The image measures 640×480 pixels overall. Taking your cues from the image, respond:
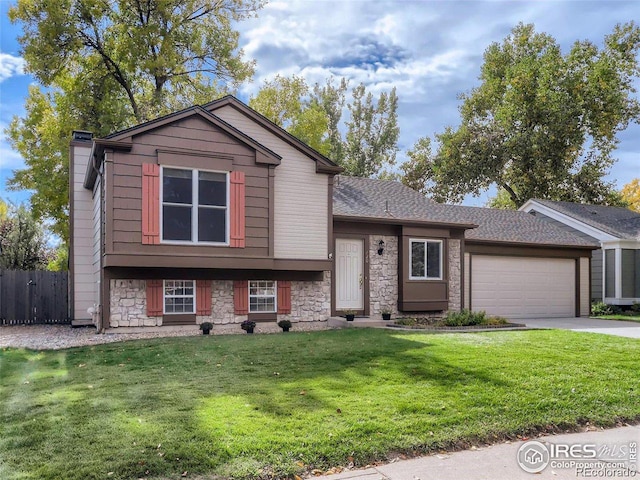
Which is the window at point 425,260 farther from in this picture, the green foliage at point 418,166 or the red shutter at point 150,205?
the green foliage at point 418,166

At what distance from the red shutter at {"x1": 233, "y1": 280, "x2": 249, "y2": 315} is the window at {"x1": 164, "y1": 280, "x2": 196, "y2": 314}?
97 centimetres

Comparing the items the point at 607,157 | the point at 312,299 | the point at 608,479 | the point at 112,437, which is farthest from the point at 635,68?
the point at 112,437

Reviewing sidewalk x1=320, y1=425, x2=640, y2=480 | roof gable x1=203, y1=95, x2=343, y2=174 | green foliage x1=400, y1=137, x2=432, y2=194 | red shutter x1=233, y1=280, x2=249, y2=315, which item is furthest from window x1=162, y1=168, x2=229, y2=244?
green foliage x1=400, y1=137, x2=432, y2=194

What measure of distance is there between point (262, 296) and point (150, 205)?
3.49 m

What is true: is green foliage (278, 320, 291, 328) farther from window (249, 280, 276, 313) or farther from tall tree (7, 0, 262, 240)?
tall tree (7, 0, 262, 240)

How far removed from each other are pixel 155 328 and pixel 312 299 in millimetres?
3896

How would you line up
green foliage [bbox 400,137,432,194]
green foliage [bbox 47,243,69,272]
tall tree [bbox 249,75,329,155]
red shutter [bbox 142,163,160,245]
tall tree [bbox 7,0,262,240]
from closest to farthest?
red shutter [bbox 142,163,160,245] → tall tree [bbox 7,0,262,240] → green foliage [bbox 47,243,69,272] → tall tree [bbox 249,75,329,155] → green foliage [bbox 400,137,432,194]

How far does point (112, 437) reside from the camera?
4.02 m

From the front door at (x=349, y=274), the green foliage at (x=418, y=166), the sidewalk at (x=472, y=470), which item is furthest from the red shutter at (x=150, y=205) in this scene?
the green foliage at (x=418, y=166)

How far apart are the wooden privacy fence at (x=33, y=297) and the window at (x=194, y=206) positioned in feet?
20.7

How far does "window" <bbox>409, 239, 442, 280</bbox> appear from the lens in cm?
1381

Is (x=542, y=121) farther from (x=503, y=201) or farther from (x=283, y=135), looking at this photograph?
(x=283, y=135)

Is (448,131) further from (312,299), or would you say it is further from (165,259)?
(165,259)

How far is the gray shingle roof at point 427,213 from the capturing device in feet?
45.8
